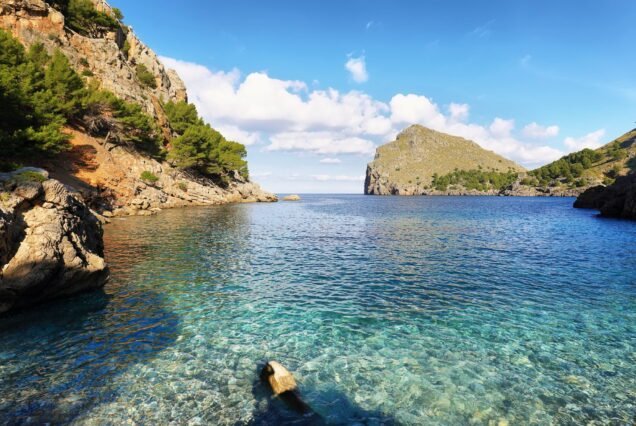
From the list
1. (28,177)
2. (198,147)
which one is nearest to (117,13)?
(198,147)

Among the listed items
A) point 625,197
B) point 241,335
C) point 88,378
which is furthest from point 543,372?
point 625,197

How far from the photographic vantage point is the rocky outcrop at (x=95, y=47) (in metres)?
75.9

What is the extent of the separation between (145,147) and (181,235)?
6159 cm

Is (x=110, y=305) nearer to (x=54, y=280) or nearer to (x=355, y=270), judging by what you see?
(x=54, y=280)

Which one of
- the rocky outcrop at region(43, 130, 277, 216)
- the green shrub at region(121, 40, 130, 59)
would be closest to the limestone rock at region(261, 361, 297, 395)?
the rocky outcrop at region(43, 130, 277, 216)

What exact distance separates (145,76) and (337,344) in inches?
4877

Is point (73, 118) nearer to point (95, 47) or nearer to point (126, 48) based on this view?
point (95, 47)

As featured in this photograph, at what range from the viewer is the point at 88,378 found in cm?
1085

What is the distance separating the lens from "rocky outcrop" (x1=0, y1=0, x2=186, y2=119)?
75938mm

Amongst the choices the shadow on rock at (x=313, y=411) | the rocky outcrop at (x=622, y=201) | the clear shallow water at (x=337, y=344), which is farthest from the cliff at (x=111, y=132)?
the rocky outcrop at (x=622, y=201)

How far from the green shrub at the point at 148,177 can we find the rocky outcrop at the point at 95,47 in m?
25.9

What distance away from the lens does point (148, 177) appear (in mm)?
79188

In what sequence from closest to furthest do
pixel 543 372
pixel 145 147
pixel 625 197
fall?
pixel 543 372 → pixel 625 197 → pixel 145 147

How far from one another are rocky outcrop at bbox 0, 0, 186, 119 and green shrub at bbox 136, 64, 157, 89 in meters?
2.07
